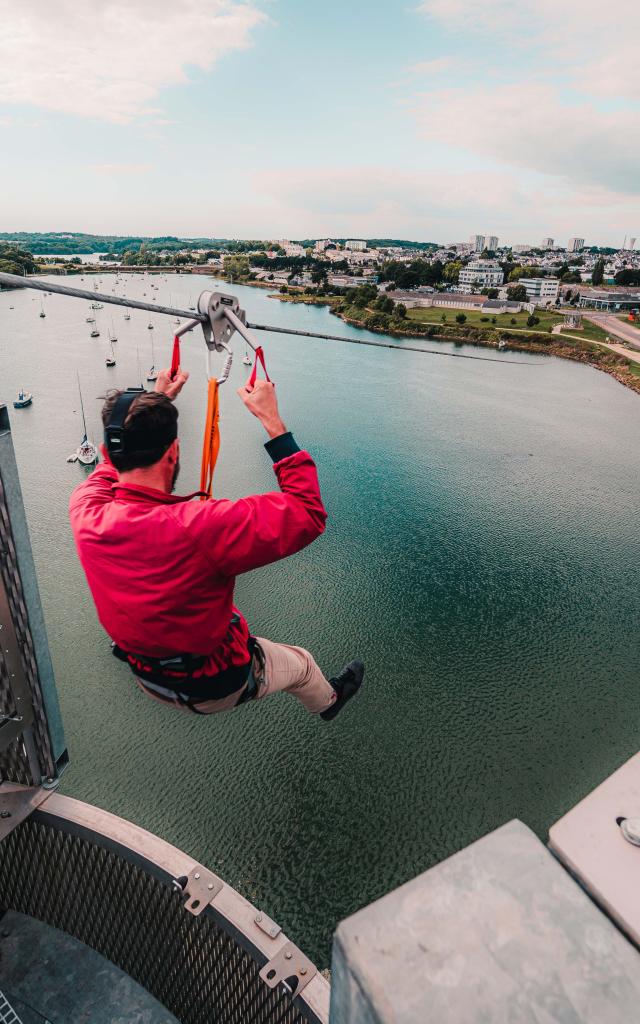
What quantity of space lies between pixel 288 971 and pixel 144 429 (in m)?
3.27

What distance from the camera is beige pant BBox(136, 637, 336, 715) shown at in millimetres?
2338

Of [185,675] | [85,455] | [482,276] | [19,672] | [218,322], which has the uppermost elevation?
[482,276]

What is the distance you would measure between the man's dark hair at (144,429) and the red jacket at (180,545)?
9 centimetres

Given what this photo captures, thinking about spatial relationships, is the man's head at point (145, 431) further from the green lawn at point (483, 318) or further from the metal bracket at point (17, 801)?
the green lawn at point (483, 318)

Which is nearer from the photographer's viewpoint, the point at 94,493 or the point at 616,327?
the point at 94,493

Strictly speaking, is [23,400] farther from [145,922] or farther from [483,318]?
[483,318]

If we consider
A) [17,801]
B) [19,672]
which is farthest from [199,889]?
[19,672]

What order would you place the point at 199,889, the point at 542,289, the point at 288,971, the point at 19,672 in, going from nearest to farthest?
the point at 19,672 → the point at 288,971 → the point at 199,889 → the point at 542,289

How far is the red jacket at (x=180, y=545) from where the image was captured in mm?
Answer: 1530

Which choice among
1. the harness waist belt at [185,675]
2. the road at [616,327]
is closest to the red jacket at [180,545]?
the harness waist belt at [185,675]

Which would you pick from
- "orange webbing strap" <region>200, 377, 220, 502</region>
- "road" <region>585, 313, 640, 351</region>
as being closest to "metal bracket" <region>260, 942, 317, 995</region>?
"orange webbing strap" <region>200, 377, 220, 502</region>

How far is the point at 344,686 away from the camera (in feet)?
11.7

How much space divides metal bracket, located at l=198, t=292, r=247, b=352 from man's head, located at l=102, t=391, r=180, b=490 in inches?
26.2

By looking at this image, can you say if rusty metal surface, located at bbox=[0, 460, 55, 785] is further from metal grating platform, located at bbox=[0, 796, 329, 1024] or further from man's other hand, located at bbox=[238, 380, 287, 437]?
man's other hand, located at bbox=[238, 380, 287, 437]
